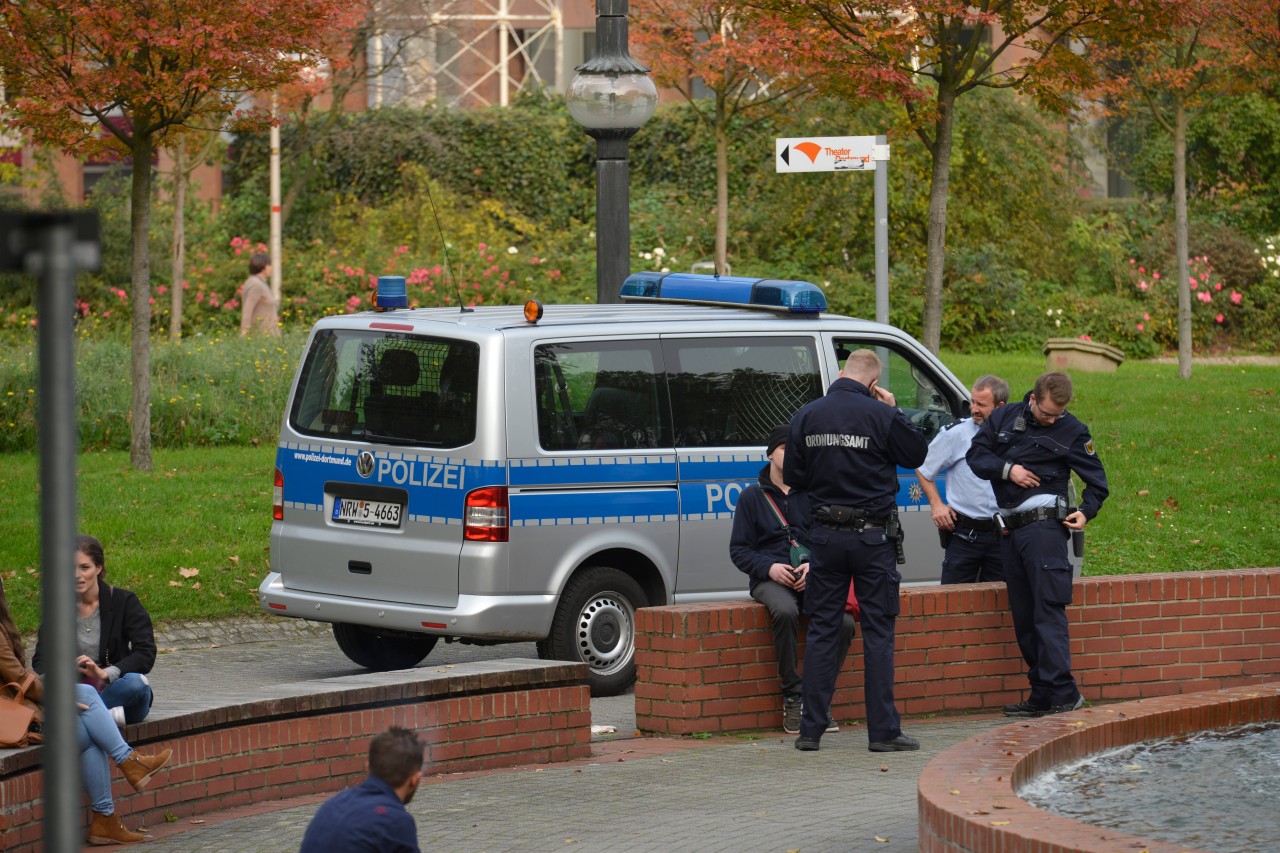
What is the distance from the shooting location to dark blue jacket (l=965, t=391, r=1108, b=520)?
8945 millimetres

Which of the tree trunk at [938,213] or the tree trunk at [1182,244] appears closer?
the tree trunk at [938,213]

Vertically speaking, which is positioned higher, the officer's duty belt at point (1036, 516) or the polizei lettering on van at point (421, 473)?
the polizei lettering on van at point (421, 473)

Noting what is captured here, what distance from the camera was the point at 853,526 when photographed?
8.27 meters

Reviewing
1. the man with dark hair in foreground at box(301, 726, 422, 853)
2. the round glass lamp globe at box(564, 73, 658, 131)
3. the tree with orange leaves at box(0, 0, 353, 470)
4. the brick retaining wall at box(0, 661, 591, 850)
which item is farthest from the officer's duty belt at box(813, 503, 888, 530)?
the tree with orange leaves at box(0, 0, 353, 470)

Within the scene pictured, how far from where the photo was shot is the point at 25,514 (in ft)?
43.7

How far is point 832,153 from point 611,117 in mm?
1579

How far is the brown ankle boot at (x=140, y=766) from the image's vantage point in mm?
6844

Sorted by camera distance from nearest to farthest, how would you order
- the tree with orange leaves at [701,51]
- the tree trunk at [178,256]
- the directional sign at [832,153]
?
the directional sign at [832,153], the tree with orange leaves at [701,51], the tree trunk at [178,256]

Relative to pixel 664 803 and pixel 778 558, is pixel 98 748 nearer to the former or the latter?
pixel 664 803

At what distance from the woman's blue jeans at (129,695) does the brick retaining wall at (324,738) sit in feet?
0.20

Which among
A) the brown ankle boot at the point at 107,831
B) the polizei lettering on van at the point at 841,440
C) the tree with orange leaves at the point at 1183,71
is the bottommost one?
the brown ankle boot at the point at 107,831

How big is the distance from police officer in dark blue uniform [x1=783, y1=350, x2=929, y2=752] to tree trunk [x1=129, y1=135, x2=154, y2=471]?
7661 mm

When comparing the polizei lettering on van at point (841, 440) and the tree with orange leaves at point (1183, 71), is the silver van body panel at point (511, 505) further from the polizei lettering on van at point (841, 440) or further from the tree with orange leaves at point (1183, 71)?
the tree with orange leaves at point (1183, 71)

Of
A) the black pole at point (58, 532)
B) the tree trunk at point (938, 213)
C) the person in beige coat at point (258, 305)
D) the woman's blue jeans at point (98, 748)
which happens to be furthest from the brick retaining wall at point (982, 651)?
the person in beige coat at point (258, 305)
